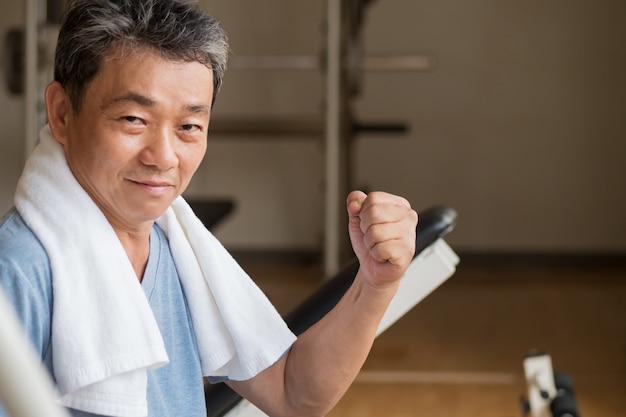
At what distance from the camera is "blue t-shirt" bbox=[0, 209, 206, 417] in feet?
2.93

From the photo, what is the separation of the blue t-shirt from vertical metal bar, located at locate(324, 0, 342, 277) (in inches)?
129

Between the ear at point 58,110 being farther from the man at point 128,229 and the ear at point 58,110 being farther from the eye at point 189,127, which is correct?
the eye at point 189,127

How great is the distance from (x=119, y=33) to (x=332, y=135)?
3.49 m

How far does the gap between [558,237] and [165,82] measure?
4.78 m

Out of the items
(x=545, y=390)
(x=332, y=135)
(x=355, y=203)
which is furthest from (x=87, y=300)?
(x=332, y=135)

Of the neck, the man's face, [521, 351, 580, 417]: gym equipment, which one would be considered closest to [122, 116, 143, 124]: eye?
the man's face

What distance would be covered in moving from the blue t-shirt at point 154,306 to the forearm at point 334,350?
129mm

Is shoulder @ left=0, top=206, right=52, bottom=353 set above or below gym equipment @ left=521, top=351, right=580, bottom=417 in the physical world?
above

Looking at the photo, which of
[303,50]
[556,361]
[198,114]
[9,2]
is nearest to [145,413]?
[198,114]

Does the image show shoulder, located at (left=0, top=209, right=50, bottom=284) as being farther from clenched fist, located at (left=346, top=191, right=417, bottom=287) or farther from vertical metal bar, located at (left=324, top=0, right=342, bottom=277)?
vertical metal bar, located at (left=324, top=0, right=342, bottom=277)

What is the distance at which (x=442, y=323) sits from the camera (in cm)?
418

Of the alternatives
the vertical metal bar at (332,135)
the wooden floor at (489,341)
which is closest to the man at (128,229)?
the wooden floor at (489,341)

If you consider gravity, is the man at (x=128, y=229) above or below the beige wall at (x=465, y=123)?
above

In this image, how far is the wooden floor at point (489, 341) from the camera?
10.2 ft
